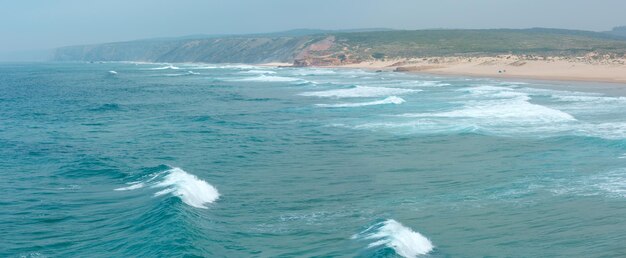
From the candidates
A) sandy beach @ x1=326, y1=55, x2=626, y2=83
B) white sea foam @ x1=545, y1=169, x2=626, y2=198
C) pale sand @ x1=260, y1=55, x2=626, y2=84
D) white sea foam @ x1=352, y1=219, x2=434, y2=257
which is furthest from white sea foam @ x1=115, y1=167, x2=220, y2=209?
sandy beach @ x1=326, y1=55, x2=626, y2=83

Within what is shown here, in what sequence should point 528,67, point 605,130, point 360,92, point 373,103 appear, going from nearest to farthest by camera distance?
1. point 605,130
2. point 373,103
3. point 360,92
4. point 528,67

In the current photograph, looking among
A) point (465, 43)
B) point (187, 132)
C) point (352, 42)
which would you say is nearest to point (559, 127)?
point (187, 132)

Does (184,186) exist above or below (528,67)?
below

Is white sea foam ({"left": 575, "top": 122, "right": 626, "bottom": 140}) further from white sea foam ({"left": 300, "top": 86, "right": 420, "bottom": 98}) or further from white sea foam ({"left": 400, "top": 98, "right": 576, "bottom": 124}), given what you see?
white sea foam ({"left": 300, "top": 86, "right": 420, "bottom": 98})

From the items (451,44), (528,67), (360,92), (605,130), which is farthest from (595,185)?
(451,44)

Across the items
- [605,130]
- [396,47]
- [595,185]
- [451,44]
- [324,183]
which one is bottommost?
[324,183]

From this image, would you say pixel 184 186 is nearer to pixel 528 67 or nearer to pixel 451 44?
pixel 528 67
